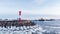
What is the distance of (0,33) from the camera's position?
4.82 metres

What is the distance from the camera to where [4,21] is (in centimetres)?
1370

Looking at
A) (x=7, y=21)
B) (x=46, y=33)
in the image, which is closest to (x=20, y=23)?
(x=7, y=21)

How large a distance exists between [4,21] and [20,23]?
8.55ft

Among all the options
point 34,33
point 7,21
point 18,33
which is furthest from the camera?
point 7,21

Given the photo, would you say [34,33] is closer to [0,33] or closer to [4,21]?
[0,33]

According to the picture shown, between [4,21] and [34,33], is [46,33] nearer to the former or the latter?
[34,33]

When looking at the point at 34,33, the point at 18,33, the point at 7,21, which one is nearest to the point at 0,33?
the point at 18,33

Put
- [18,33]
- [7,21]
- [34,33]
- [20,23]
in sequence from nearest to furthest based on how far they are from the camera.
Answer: [18,33], [34,33], [20,23], [7,21]

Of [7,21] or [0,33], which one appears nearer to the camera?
[0,33]

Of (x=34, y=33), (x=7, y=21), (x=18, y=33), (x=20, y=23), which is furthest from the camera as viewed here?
(x=7, y=21)

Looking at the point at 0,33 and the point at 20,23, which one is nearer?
the point at 0,33

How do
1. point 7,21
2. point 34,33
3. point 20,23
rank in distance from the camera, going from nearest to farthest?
point 34,33, point 20,23, point 7,21

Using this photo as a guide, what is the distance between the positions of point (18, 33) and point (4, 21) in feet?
29.9

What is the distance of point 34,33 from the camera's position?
5070 millimetres
